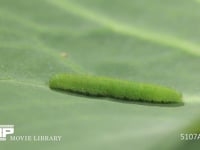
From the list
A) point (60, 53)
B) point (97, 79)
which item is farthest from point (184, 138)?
point (60, 53)

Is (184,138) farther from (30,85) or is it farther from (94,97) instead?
(30,85)

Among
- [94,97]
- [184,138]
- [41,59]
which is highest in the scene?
[41,59]

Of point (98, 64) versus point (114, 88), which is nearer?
point (114, 88)
